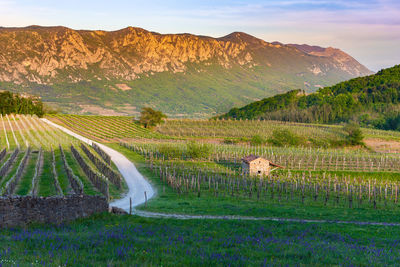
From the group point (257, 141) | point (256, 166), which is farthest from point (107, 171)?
point (257, 141)

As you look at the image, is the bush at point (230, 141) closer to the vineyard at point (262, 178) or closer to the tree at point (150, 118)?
the vineyard at point (262, 178)

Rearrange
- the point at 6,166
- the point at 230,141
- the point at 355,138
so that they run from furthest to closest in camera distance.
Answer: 1. the point at 230,141
2. the point at 355,138
3. the point at 6,166

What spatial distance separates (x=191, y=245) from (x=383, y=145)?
82.2 meters

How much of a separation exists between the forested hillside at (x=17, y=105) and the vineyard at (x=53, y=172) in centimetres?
4750

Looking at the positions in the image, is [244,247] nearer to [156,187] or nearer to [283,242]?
[283,242]

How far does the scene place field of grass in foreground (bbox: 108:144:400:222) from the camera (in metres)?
27.0

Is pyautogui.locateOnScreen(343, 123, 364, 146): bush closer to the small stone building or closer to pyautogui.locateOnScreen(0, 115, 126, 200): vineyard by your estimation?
the small stone building

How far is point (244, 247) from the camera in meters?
13.6

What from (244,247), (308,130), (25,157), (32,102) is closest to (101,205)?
(244,247)

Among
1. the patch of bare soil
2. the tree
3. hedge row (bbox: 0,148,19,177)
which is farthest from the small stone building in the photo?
the tree

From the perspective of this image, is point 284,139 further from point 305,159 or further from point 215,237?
point 215,237

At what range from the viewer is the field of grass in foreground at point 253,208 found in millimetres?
27047

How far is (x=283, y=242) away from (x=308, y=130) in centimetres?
9070

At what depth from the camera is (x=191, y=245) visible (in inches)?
546
